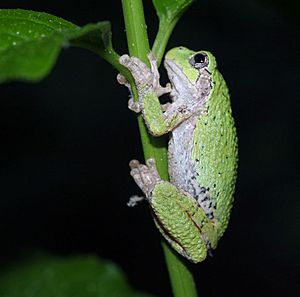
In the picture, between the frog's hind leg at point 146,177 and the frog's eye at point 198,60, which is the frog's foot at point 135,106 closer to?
the frog's hind leg at point 146,177

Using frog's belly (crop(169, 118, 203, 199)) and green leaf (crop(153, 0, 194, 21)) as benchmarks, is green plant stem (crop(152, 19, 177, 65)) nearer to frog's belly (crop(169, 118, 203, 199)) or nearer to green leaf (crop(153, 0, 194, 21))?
green leaf (crop(153, 0, 194, 21))

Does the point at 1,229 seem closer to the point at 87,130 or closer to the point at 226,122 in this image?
the point at 87,130

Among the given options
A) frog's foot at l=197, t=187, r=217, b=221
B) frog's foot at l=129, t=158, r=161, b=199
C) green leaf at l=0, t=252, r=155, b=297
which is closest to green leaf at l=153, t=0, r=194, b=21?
frog's foot at l=129, t=158, r=161, b=199

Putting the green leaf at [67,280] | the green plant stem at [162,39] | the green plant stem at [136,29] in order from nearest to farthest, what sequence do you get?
the green plant stem at [136,29]
the green plant stem at [162,39]
the green leaf at [67,280]

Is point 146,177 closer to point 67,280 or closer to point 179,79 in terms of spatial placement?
point 179,79

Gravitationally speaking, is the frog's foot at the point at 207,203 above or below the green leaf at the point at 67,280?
above

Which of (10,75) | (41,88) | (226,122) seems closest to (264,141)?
(41,88)

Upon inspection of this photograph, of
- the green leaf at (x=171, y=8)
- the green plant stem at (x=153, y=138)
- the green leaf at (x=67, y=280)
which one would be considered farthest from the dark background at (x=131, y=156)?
the green leaf at (x=171, y=8)
